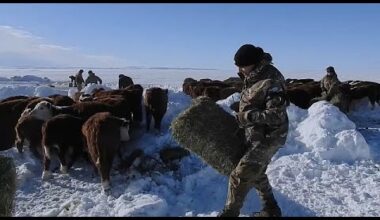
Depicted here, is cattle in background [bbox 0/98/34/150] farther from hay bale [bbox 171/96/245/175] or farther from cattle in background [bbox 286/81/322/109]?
cattle in background [bbox 286/81/322/109]

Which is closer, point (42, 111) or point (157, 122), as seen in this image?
point (42, 111)

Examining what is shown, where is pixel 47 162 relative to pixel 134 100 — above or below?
below

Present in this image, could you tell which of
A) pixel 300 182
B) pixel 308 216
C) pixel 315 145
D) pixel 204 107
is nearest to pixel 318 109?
pixel 315 145

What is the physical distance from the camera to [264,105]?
5711mm

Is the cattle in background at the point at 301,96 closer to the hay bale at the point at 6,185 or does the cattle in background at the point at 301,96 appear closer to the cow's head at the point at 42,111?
the cow's head at the point at 42,111

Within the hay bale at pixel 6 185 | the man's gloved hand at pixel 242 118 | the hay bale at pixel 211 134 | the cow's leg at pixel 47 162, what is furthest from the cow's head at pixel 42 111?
the man's gloved hand at pixel 242 118

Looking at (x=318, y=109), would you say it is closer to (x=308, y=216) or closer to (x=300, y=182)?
(x=300, y=182)

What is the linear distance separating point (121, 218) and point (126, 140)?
2.87 metres

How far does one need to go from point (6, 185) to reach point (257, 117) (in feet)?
11.0

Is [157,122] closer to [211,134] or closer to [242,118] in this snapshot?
[211,134]

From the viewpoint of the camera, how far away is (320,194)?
791 cm

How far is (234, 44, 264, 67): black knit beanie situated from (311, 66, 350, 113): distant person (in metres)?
10.6

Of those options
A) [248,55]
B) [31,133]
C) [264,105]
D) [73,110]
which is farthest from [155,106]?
[264,105]

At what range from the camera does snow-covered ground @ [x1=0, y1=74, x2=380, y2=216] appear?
7.66 meters
